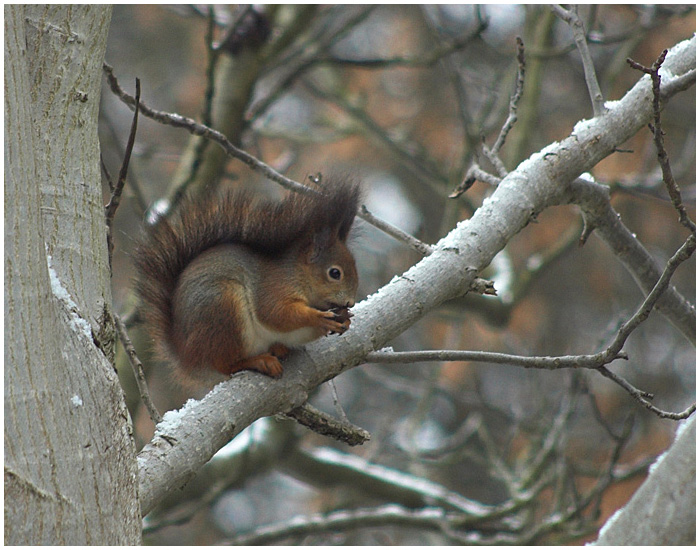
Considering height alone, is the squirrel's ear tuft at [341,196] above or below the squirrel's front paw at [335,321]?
above

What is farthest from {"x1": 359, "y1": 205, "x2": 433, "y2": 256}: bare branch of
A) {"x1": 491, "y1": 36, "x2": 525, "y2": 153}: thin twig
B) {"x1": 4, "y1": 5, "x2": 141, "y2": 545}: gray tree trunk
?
{"x1": 4, "y1": 5, "x2": 141, "y2": 545}: gray tree trunk

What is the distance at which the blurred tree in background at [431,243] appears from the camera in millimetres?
3232

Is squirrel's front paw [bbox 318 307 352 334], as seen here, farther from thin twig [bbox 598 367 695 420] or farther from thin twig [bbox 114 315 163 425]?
thin twig [bbox 598 367 695 420]

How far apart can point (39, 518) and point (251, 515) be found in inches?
244

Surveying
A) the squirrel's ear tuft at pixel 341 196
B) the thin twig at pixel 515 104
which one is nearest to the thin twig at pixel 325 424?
the squirrel's ear tuft at pixel 341 196

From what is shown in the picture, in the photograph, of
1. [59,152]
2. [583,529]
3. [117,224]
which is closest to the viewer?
[59,152]

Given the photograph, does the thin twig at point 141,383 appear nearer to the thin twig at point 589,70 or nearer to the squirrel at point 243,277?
the squirrel at point 243,277

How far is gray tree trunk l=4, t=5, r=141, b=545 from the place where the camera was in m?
1.08

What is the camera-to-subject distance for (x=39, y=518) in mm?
1076

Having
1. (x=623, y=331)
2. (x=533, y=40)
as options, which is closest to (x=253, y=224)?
(x=623, y=331)

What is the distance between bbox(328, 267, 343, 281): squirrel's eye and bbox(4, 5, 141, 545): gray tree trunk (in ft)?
3.10

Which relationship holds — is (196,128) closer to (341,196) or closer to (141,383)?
(341,196)

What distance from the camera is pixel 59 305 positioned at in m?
1.21

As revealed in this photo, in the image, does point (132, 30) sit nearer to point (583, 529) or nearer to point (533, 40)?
point (533, 40)
